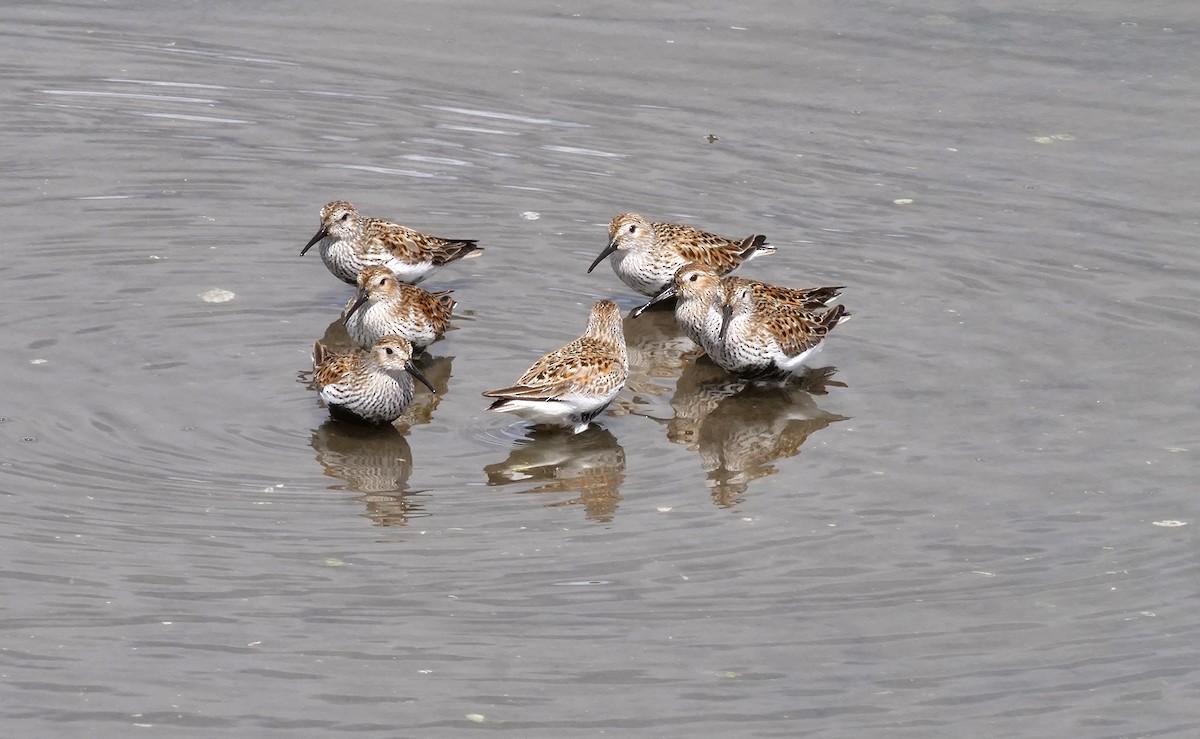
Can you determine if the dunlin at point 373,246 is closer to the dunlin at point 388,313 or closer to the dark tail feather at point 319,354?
the dunlin at point 388,313

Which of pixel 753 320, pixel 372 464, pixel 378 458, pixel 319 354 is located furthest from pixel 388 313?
pixel 753 320

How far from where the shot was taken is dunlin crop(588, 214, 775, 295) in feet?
A: 49.3

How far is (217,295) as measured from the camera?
14.5 metres

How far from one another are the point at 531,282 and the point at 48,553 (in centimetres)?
602

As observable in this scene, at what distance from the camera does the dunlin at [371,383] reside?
39.6 ft

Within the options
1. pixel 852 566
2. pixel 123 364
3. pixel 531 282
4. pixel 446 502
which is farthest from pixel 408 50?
pixel 852 566

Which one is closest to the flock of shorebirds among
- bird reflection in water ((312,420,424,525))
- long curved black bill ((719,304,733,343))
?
long curved black bill ((719,304,733,343))

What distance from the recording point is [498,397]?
1201 centimetres

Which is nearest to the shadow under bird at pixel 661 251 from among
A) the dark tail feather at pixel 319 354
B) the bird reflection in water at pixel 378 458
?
the bird reflection in water at pixel 378 458

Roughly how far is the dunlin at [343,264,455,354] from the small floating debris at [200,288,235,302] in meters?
1.18

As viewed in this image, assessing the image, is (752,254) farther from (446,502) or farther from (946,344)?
(446,502)

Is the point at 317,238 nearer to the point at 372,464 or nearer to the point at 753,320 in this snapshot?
the point at 372,464

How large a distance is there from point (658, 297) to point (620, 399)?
6.80 feet

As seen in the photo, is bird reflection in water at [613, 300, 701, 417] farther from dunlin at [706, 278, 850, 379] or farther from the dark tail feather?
the dark tail feather
